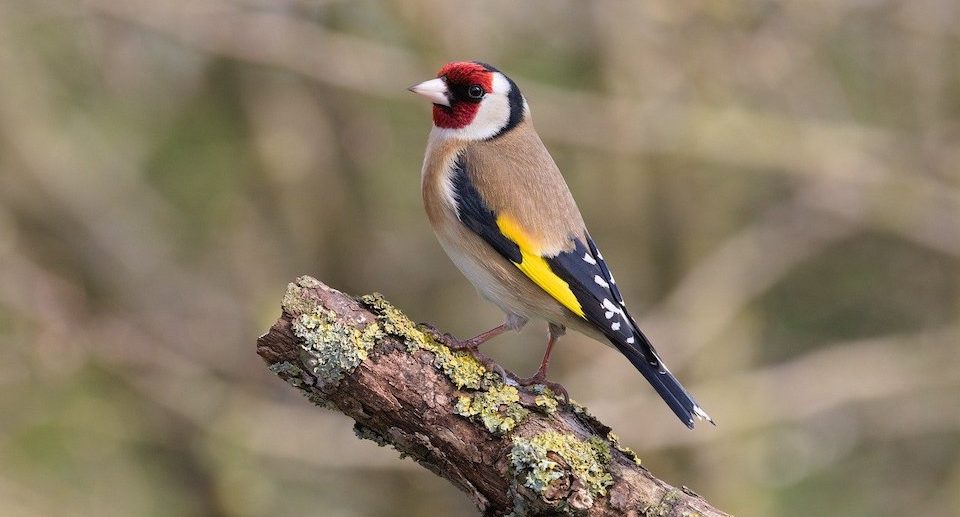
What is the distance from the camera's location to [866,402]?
745cm

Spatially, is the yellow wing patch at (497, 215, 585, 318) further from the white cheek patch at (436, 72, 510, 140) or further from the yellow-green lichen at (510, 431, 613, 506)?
the yellow-green lichen at (510, 431, 613, 506)

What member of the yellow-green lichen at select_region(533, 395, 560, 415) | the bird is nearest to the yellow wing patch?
the bird

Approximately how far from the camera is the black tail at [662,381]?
3.71 meters

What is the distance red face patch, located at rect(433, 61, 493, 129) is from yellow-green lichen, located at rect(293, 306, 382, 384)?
1.79m

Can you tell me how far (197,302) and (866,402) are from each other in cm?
432

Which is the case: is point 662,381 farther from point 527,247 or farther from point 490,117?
point 490,117

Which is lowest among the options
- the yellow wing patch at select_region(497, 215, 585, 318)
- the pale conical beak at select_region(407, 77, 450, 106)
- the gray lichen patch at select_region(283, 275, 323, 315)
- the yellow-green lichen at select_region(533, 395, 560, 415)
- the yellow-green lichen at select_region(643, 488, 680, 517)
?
the gray lichen patch at select_region(283, 275, 323, 315)

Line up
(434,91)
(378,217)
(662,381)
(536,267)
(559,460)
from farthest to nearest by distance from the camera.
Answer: (378,217) → (434,91) → (536,267) → (662,381) → (559,460)

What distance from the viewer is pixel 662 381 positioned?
12.4 ft

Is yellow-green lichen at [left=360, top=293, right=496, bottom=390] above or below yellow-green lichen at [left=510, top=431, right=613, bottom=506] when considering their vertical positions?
above

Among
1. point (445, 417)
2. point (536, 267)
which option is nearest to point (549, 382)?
point (536, 267)

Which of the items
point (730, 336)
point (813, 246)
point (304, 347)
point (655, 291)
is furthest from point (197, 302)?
point (304, 347)

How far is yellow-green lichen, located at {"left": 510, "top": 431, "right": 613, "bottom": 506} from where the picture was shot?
2949 mm

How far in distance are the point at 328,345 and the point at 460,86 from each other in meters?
2.07
